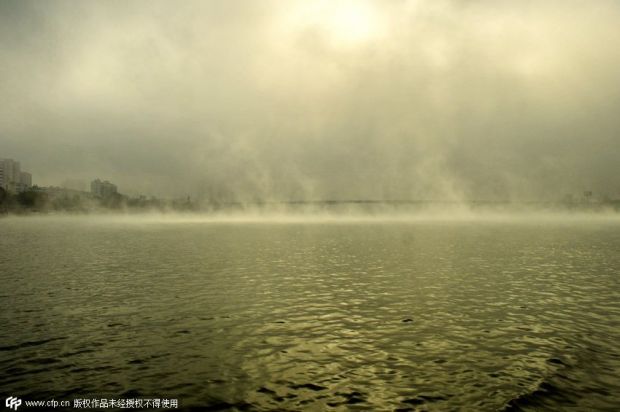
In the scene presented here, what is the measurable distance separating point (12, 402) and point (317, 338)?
16.3 m

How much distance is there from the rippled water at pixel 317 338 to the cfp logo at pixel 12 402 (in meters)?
0.56

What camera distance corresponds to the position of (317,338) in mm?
27531

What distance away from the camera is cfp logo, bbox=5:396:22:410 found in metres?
18.2

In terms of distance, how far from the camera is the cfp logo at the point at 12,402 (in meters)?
18.2

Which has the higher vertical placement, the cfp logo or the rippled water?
the rippled water

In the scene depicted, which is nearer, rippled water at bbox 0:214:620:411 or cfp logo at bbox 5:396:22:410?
cfp logo at bbox 5:396:22:410

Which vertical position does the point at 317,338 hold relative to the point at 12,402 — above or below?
above

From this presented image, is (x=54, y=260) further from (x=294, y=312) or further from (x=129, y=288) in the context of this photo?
(x=294, y=312)

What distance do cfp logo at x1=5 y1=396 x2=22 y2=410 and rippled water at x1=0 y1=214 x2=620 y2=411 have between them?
564mm

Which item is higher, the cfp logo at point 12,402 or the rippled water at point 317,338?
the rippled water at point 317,338

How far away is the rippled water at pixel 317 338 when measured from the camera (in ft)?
65.0

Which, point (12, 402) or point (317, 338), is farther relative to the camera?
point (317, 338)

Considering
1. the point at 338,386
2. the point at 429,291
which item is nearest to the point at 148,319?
the point at 338,386

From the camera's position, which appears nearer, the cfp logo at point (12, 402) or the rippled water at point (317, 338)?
the cfp logo at point (12, 402)
